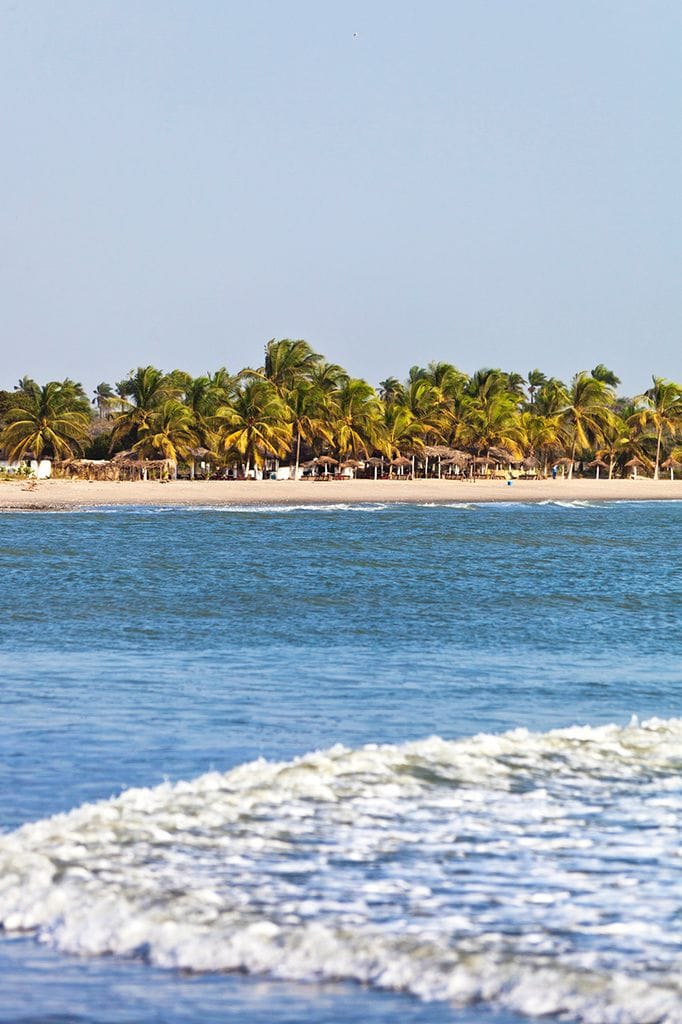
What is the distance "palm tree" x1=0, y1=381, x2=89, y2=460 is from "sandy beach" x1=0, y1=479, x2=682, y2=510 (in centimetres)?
436

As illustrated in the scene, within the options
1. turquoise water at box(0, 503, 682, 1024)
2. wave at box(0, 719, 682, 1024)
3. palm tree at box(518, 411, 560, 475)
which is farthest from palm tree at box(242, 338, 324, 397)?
wave at box(0, 719, 682, 1024)

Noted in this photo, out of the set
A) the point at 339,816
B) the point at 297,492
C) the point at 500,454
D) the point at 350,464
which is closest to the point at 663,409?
the point at 500,454

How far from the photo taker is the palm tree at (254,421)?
2948 inches

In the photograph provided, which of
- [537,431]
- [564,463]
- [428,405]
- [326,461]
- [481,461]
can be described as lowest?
[326,461]

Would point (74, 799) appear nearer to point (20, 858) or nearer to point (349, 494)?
point (20, 858)

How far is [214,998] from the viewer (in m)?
4.45

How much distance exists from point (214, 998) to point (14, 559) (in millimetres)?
23340

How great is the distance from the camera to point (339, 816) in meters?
6.89

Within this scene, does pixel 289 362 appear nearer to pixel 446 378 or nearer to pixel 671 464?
pixel 446 378

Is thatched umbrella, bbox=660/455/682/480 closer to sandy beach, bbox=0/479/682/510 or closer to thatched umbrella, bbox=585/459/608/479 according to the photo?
thatched umbrella, bbox=585/459/608/479

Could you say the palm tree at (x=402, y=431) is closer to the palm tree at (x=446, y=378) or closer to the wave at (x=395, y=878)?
the palm tree at (x=446, y=378)

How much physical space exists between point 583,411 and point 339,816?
9070 centimetres

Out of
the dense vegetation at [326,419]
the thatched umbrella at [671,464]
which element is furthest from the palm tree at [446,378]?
the thatched umbrella at [671,464]

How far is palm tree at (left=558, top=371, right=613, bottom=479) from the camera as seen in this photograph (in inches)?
3745
